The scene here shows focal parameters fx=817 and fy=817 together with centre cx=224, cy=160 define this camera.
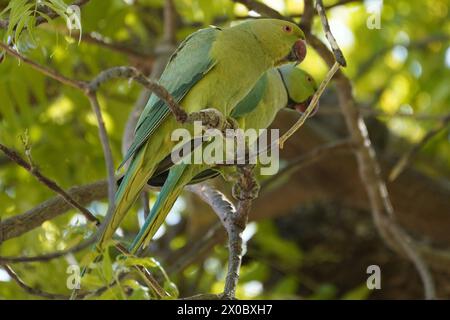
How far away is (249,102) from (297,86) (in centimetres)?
61

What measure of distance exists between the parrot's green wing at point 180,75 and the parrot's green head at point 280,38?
206 millimetres

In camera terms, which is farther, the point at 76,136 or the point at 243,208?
the point at 76,136

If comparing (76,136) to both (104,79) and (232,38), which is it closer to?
(232,38)

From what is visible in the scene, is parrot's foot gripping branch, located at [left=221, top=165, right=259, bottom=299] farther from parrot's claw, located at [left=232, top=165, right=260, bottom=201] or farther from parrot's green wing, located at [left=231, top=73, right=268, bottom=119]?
parrot's green wing, located at [left=231, top=73, right=268, bottom=119]

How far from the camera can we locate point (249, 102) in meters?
4.14

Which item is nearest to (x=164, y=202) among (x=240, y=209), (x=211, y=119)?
(x=240, y=209)

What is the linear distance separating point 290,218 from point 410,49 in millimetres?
1744

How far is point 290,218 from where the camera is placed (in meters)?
6.91

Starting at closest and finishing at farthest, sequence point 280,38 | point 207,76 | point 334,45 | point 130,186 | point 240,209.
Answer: point 334,45 < point 240,209 < point 130,186 < point 207,76 < point 280,38

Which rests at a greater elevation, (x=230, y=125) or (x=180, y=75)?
(x=180, y=75)

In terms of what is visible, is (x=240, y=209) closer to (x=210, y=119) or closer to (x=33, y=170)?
(x=210, y=119)

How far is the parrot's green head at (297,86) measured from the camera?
15.3 ft

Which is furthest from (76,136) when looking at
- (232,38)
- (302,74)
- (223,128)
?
(223,128)

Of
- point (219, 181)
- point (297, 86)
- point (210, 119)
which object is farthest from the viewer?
point (219, 181)
